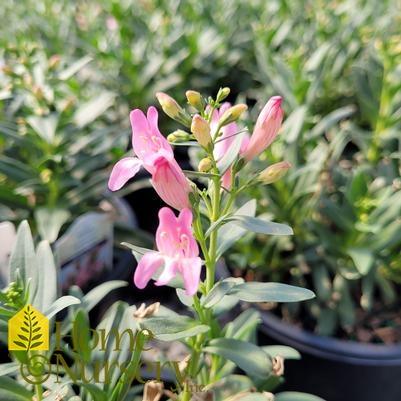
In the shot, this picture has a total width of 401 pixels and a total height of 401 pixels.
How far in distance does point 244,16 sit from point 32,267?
1.96m

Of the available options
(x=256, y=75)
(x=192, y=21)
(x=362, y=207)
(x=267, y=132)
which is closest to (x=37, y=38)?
(x=192, y=21)

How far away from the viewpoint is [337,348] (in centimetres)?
132

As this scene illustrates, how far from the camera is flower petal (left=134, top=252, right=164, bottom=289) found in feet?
2.11

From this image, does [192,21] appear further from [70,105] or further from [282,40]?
[70,105]

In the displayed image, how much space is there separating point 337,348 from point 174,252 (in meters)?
0.80

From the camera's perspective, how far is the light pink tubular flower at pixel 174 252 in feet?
2.15

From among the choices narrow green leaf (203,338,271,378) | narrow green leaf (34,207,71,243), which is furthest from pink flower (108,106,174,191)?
narrow green leaf (34,207,71,243)

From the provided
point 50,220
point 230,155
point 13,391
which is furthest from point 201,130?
point 50,220

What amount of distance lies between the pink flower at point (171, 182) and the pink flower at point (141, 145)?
0.02 meters

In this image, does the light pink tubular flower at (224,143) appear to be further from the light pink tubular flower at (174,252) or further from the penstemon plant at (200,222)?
the light pink tubular flower at (174,252)

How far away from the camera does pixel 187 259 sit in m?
0.67

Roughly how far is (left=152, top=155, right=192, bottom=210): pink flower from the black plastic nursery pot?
2.46 feet

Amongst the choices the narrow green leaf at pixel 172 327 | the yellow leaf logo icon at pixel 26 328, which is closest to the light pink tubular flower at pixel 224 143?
the narrow green leaf at pixel 172 327

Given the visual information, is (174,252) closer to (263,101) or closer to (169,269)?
(169,269)
